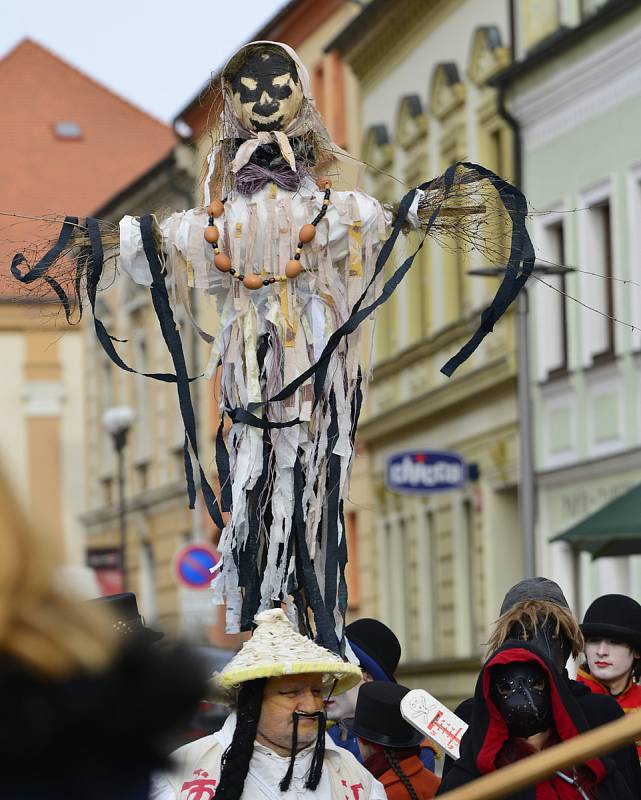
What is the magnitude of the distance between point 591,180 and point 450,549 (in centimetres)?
692

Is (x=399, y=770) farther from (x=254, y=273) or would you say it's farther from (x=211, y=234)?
(x=211, y=234)

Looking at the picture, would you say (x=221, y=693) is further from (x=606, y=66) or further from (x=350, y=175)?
(x=606, y=66)

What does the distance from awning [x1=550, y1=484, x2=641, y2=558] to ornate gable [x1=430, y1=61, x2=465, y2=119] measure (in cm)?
1483

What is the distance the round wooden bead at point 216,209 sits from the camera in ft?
18.8

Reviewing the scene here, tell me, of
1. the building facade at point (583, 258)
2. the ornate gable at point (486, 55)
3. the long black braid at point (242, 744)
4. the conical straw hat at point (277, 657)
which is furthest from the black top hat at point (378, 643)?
the ornate gable at point (486, 55)

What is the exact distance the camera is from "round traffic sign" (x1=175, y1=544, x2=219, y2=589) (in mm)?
26156

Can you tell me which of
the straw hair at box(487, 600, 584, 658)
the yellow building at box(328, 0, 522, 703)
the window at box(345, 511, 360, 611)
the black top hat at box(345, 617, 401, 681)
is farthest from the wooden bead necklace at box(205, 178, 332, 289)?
the window at box(345, 511, 360, 611)

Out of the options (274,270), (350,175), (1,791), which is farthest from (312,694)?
(1,791)

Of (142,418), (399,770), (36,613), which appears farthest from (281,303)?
(142,418)

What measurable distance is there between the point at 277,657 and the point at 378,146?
28.5 metres

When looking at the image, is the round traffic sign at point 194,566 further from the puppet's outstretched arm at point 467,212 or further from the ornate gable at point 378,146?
the puppet's outstretched arm at point 467,212

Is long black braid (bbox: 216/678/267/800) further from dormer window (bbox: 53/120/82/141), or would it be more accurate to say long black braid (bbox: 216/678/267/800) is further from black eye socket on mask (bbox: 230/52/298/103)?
dormer window (bbox: 53/120/82/141)

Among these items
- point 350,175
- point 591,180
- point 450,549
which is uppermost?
point 591,180

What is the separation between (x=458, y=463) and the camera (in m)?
26.1
